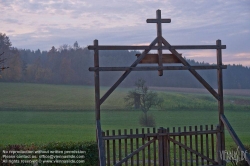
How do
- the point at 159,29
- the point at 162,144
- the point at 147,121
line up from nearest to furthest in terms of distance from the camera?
the point at 162,144
the point at 159,29
the point at 147,121

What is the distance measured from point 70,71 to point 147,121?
17.0 m

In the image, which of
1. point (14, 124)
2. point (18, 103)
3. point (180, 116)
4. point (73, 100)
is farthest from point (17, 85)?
point (180, 116)

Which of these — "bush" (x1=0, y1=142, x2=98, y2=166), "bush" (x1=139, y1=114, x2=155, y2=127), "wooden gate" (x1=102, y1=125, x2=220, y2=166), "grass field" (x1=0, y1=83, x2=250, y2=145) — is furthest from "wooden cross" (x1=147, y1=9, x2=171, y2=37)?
"bush" (x1=139, y1=114, x2=155, y2=127)

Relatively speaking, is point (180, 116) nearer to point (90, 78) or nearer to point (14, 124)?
point (90, 78)

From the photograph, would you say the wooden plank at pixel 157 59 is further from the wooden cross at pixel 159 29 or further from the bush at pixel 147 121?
the bush at pixel 147 121

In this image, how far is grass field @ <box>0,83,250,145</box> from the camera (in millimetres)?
32031

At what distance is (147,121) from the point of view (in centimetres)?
3556

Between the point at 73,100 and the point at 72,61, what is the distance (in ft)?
19.2

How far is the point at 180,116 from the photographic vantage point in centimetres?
3769

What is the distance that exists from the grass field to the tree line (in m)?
1.60

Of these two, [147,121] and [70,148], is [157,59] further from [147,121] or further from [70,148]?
[147,121]

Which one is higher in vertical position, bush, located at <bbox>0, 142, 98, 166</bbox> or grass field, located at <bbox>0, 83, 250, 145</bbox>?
bush, located at <bbox>0, 142, 98, 166</bbox>

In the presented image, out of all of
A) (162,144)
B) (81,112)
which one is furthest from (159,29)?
(81,112)

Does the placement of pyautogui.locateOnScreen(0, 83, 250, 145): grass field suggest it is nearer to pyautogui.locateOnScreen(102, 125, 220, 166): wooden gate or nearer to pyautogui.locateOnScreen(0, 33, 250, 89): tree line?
pyautogui.locateOnScreen(0, 33, 250, 89): tree line
